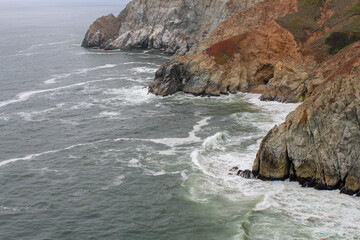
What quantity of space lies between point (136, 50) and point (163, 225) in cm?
11887

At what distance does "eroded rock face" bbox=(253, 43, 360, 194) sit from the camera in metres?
36.0

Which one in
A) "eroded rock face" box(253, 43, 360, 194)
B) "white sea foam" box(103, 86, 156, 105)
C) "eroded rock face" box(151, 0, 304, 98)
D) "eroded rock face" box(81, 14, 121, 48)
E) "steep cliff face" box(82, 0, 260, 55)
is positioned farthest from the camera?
"eroded rock face" box(81, 14, 121, 48)

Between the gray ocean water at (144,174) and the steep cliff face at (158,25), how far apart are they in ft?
190

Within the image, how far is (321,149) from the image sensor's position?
37500 millimetres

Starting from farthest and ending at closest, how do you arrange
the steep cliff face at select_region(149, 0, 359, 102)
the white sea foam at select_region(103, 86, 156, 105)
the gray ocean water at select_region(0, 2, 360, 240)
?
the white sea foam at select_region(103, 86, 156, 105)
the steep cliff face at select_region(149, 0, 359, 102)
the gray ocean water at select_region(0, 2, 360, 240)

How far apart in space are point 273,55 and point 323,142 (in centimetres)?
4480

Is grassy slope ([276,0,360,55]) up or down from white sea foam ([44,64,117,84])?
up

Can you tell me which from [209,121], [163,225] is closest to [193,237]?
[163,225]

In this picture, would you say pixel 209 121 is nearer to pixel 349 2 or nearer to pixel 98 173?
pixel 98 173

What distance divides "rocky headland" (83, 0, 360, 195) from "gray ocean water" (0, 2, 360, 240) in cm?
269

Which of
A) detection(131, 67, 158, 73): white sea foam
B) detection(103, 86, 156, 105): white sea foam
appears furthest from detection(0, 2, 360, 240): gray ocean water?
detection(131, 67, 158, 73): white sea foam

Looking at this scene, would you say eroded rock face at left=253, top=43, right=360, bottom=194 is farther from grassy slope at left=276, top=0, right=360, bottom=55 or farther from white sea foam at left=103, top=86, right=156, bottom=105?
white sea foam at left=103, top=86, right=156, bottom=105

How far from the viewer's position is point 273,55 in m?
79.3

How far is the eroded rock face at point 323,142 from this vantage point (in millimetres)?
36031
